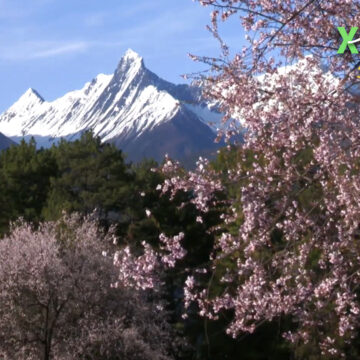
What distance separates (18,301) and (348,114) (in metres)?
18.4

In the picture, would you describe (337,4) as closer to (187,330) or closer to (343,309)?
(343,309)

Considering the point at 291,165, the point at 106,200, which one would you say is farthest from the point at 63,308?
the point at 291,165

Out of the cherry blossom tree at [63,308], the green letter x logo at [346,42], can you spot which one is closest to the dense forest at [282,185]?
the green letter x logo at [346,42]

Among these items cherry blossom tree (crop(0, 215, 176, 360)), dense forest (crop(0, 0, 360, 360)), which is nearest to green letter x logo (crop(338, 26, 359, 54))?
dense forest (crop(0, 0, 360, 360))

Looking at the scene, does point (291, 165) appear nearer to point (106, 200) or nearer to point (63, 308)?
point (63, 308)

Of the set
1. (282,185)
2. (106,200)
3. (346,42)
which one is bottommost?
(282,185)

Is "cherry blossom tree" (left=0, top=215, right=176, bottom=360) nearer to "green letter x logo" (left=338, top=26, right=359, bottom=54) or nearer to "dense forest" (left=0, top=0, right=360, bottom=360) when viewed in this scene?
"dense forest" (left=0, top=0, right=360, bottom=360)

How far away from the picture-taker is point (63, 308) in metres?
24.4

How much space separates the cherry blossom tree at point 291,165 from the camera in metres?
6.61

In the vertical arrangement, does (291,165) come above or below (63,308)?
below

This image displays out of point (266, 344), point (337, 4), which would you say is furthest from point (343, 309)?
point (266, 344)

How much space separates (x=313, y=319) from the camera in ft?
24.7

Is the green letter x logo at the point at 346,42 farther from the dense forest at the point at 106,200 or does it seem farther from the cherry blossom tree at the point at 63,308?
the dense forest at the point at 106,200

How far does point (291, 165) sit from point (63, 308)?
729 inches
